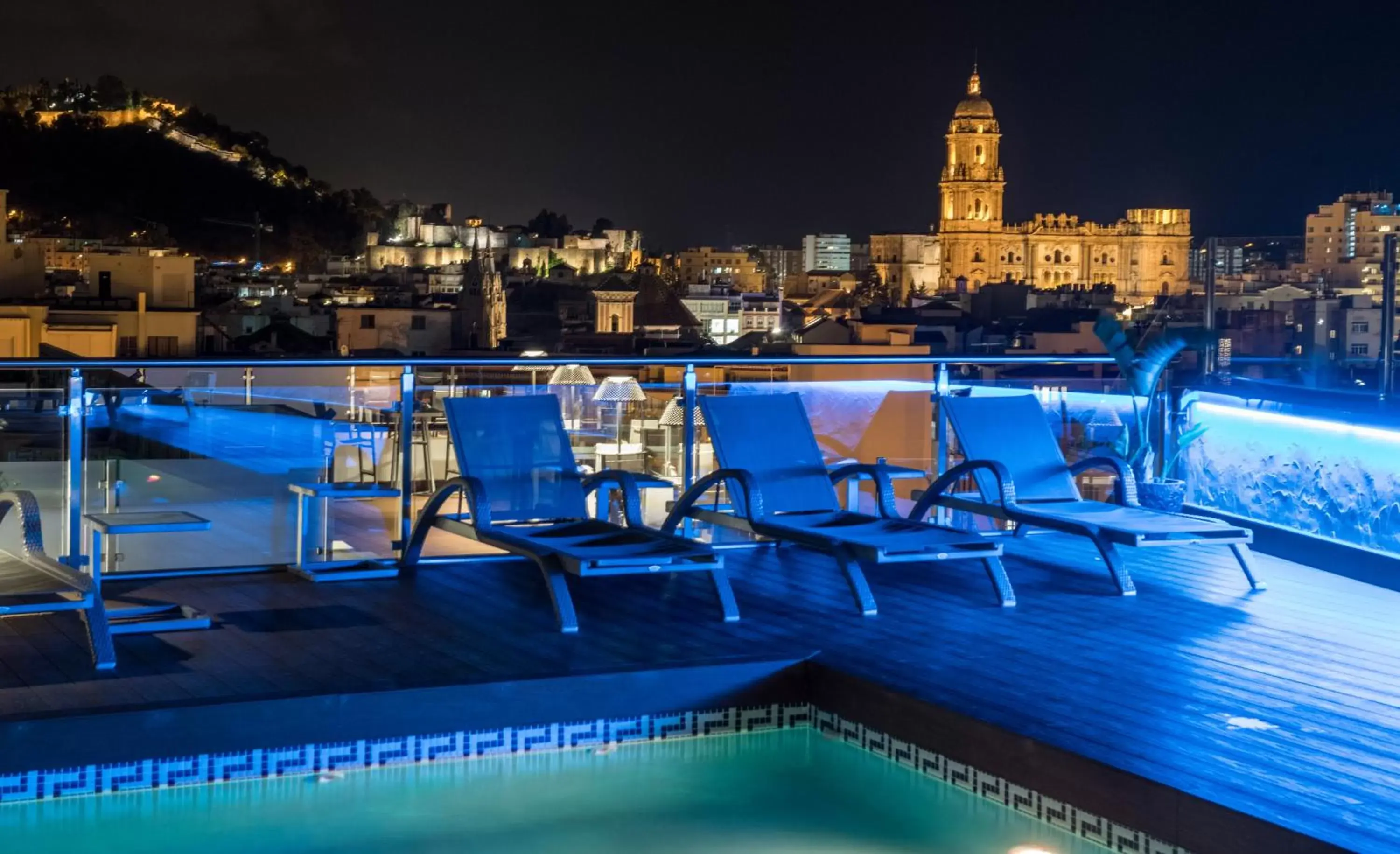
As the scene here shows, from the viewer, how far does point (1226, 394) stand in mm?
7484

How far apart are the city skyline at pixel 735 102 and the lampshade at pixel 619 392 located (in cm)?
2835

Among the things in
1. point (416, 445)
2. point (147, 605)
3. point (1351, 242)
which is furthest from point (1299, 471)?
point (1351, 242)

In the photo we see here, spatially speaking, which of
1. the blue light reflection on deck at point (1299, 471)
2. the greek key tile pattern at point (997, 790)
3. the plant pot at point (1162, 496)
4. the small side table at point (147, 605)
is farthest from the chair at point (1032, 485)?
the small side table at point (147, 605)

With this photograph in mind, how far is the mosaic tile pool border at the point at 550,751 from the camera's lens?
374cm

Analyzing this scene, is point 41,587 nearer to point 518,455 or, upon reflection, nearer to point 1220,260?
point 518,455

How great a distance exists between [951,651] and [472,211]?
11078 cm

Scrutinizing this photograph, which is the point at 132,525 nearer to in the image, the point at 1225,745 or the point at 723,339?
the point at 1225,745

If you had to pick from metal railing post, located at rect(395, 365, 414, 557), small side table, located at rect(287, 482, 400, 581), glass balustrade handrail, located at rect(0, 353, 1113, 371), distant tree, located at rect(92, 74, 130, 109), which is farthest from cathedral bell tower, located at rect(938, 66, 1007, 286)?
small side table, located at rect(287, 482, 400, 581)

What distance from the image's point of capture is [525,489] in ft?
18.7

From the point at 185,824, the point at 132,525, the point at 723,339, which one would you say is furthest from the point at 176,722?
the point at 723,339

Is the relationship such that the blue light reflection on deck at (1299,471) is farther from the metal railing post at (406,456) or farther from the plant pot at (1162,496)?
the metal railing post at (406,456)

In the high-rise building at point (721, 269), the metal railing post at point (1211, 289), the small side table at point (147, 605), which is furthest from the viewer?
the high-rise building at point (721, 269)

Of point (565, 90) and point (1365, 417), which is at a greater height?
point (565, 90)

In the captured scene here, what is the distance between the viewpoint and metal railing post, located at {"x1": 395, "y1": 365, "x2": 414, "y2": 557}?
604 cm
